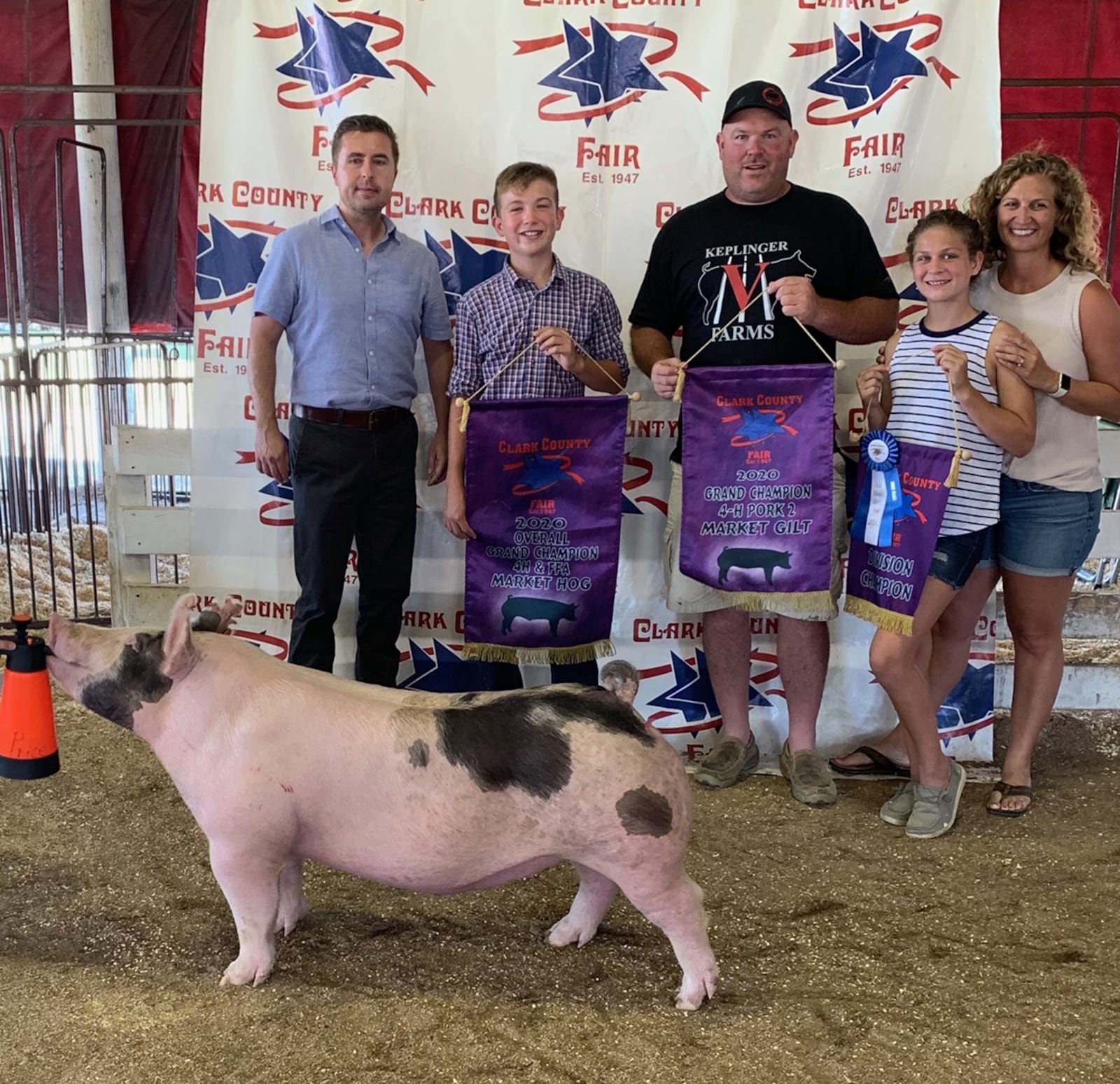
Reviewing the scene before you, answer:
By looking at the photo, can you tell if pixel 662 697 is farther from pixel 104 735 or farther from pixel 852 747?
pixel 104 735

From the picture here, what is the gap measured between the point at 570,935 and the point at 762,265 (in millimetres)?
2177

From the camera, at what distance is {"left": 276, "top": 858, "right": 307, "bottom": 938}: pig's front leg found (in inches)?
111

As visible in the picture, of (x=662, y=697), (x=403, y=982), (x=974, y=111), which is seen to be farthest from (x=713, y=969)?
(x=974, y=111)

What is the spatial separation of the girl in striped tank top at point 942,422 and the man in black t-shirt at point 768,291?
9.9 inches

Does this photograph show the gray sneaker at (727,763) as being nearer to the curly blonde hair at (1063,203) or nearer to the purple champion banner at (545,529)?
the purple champion banner at (545,529)

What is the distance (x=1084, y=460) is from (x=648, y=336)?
1464 millimetres

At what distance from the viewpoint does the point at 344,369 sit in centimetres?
367

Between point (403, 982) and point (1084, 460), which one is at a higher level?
point (1084, 460)

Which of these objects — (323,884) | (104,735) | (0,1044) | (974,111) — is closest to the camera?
(0,1044)

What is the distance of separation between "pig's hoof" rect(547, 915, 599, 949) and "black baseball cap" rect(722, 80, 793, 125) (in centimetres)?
253

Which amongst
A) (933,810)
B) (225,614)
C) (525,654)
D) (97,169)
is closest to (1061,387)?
(933,810)

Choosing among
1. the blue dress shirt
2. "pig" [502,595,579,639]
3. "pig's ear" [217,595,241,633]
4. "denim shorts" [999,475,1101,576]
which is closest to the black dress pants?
the blue dress shirt

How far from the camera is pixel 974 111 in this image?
4027mm

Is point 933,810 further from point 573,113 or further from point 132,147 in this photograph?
point 132,147
